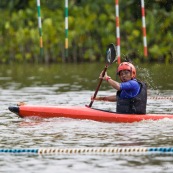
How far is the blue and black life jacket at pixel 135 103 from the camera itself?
1527cm

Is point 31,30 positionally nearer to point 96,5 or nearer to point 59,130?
point 96,5

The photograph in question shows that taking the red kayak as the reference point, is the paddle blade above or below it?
above

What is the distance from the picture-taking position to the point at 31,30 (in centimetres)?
3944

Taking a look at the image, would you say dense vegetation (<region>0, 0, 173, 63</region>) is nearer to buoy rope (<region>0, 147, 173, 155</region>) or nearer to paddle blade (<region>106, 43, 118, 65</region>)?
paddle blade (<region>106, 43, 118, 65</region>)

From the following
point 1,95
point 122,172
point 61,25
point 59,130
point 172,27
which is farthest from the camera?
point 61,25

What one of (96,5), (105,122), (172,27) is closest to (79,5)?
(96,5)

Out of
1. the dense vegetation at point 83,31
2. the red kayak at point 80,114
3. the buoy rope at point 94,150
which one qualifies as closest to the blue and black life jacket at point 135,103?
the red kayak at point 80,114

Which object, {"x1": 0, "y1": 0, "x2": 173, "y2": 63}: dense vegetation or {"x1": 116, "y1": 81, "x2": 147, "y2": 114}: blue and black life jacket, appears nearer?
{"x1": 116, "y1": 81, "x2": 147, "y2": 114}: blue and black life jacket

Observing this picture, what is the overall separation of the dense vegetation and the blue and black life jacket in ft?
70.8

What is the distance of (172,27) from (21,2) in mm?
9141

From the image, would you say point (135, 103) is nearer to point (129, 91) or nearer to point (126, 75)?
point (129, 91)

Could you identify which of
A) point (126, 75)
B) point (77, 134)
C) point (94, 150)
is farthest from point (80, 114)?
point (94, 150)

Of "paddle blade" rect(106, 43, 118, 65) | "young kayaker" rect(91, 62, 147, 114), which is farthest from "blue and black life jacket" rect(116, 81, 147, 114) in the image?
"paddle blade" rect(106, 43, 118, 65)

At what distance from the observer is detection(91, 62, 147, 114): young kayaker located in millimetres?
15156
